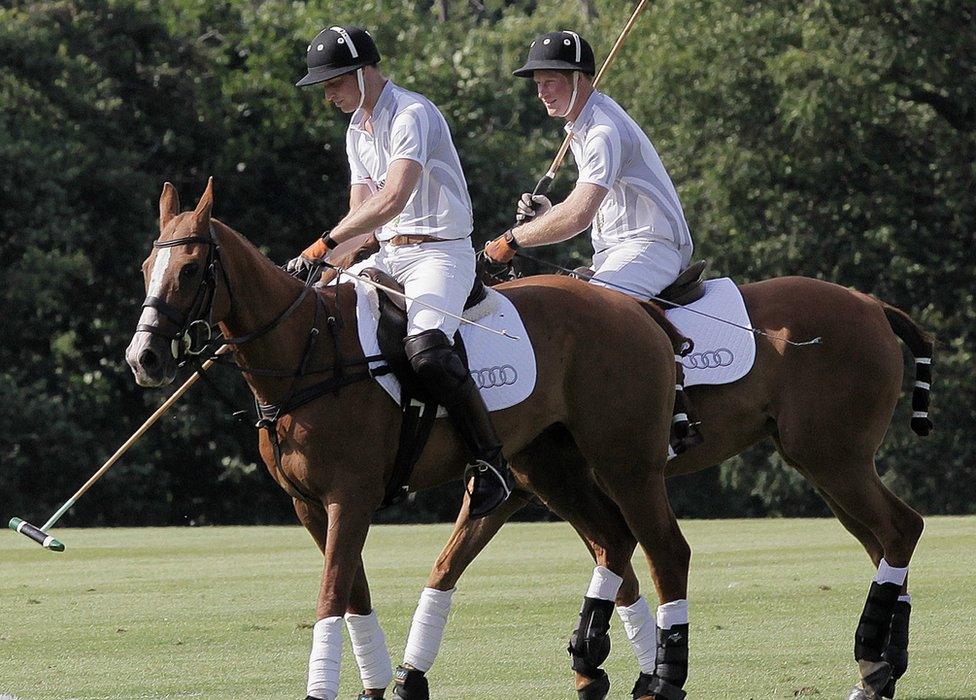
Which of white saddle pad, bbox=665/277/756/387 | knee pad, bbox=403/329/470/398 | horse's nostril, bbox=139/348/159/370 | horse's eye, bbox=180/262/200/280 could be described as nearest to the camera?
horse's nostril, bbox=139/348/159/370

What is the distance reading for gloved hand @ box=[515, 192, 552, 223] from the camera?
27.0 feet

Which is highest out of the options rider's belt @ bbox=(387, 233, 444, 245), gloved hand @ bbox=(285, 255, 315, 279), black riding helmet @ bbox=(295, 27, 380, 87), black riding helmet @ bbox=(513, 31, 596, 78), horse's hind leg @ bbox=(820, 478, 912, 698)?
black riding helmet @ bbox=(295, 27, 380, 87)

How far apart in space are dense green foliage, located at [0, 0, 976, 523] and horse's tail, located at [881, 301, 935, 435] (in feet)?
62.9

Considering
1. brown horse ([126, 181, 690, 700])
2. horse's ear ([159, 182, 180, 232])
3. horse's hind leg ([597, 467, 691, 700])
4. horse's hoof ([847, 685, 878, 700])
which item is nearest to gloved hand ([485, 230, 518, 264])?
brown horse ([126, 181, 690, 700])

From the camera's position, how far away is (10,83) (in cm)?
2908

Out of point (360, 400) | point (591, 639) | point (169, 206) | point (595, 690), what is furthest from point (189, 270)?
point (595, 690)

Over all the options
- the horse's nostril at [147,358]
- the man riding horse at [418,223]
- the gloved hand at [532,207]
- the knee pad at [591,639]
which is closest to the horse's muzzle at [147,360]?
the horse's nostril at [147,358]

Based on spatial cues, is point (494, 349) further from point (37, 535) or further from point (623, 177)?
point (37, 535)

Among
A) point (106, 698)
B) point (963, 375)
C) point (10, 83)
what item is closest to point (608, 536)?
point (106, 698)

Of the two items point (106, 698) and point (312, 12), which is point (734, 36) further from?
point (106, 698)

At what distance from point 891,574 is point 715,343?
1293 mm

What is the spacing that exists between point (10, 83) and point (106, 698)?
23.2 meters

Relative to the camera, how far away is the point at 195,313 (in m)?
6.48

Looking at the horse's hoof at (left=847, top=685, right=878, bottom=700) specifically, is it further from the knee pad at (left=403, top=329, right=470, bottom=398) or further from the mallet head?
the mallet head
